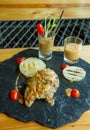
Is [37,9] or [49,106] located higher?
[37,9]

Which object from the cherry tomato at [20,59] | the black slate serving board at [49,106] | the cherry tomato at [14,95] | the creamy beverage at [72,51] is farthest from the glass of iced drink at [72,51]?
the cherry tomato at [14,95]

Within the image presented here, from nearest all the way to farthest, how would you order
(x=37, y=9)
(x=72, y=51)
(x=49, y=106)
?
(x=49, y=106)
(x=72, y=51)
(x=37, y=9)

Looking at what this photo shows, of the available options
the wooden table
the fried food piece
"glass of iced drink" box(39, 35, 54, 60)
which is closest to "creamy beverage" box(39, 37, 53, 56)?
"glass of iced drink" box(39, 35, 54, 60)

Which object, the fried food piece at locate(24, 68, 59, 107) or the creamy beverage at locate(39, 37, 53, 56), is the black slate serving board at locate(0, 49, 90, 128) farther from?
the creamy beverage at locate(39, 37, 53, 56)

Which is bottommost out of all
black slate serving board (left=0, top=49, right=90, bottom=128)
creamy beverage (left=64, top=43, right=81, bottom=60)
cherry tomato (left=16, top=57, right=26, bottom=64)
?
black slate serving board (left=0, top=49, right=90, bottom=128)

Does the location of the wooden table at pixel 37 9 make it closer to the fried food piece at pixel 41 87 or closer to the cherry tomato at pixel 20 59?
the cherry tomato at pixel 20 59

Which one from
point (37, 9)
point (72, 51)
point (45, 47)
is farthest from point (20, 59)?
point (37, 9)

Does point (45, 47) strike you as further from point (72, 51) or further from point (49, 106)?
point (49, 106)
